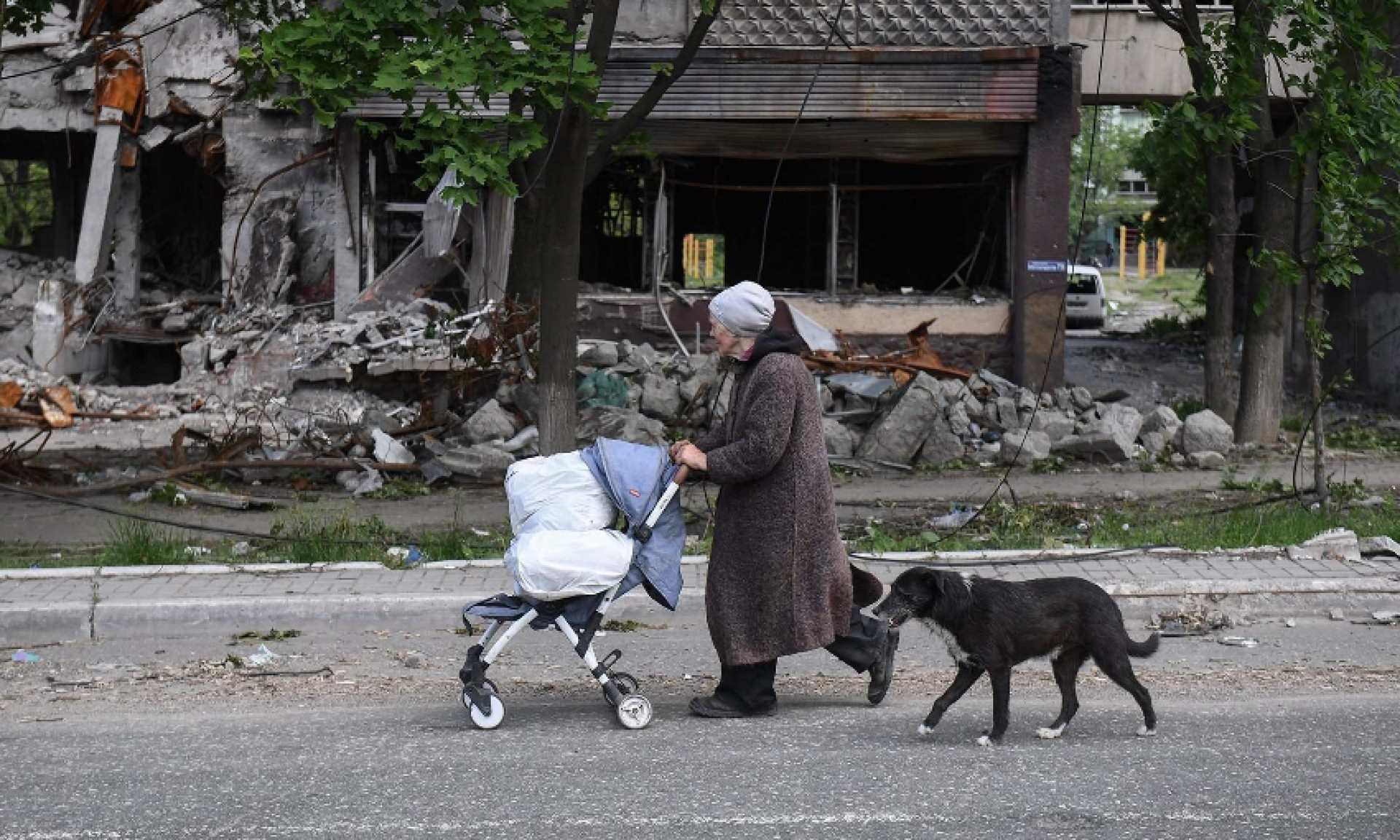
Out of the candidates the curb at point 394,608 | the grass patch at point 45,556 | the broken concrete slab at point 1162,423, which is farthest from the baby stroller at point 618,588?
the broken concrete slab at point 1162,423

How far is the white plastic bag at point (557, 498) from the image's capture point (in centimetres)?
572

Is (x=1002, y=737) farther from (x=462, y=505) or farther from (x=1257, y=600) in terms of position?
(x=462, y=505)

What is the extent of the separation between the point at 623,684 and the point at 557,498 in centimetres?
84

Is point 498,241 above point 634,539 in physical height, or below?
above

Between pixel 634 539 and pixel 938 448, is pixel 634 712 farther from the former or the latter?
pixel 938 448

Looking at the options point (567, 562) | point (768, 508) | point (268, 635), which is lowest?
point (268, 635)

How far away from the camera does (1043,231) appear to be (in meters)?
17.6

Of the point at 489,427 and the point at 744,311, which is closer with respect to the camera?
the point at 744,311

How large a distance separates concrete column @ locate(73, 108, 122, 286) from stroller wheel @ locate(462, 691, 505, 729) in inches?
582

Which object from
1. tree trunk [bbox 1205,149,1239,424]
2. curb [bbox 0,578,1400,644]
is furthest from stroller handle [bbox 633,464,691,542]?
tree trunk [bbox 1205,149,1239,424]

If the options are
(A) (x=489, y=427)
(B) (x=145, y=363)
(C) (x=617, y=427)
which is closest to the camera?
(A) (x=489, y=427)

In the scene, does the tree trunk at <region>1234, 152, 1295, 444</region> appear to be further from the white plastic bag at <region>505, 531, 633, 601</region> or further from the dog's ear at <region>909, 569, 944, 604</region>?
the white plastic bag at <region>505, 531, 633, 601</region>

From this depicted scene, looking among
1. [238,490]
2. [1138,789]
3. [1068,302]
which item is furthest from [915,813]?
[1068,302]

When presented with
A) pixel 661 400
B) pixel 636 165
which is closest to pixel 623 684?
pixel 661 400
